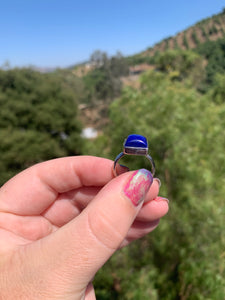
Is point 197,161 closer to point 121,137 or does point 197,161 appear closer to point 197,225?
point 197,225

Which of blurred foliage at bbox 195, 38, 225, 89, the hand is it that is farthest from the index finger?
blurred foliage at bbox 195, 38, 225, 89

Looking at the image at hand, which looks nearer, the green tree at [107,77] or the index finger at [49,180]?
the index finger at [49,180]

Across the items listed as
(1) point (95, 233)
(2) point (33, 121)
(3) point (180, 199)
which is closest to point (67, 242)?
(1) point (95, 233)

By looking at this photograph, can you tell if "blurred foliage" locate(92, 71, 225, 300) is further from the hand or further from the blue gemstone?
the blue gemstone

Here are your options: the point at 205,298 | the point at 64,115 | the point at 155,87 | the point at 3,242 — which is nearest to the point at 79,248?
the point at 3,242

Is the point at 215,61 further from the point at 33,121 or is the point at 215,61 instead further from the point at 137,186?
the point at 137,186

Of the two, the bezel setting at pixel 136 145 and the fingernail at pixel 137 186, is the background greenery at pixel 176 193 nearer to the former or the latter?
the fingernail at pixel 137 186

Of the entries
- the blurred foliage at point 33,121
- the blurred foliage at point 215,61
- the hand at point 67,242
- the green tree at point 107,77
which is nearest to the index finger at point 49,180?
the hand at point 67,242
